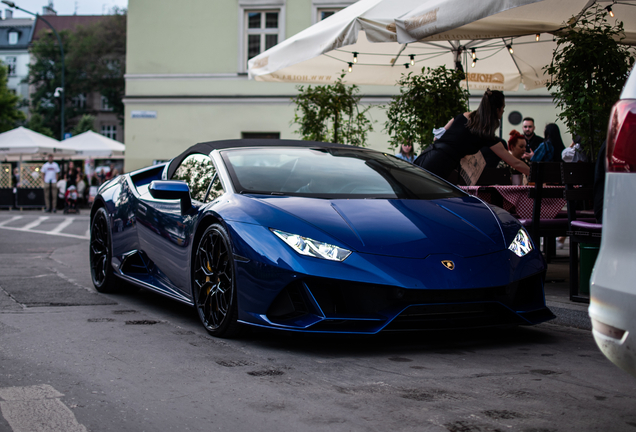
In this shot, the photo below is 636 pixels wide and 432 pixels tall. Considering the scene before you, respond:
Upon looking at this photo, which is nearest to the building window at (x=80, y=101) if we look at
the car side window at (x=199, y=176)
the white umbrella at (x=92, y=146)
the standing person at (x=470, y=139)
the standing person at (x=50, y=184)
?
the white umbrella at (x=92, y=146)

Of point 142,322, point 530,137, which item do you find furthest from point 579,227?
point 530,137

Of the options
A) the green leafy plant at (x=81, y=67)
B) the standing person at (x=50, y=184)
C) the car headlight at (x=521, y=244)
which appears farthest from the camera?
the green leafy plant at (x=81, y=67)

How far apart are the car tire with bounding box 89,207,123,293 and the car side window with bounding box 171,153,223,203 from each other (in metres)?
1.07

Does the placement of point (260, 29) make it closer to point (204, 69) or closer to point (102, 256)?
point (204, 69)

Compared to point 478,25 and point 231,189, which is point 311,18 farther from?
point 231,189

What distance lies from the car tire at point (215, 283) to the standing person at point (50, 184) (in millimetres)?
21160

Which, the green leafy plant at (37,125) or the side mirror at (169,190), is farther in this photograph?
the green leafy plant at (37,125)

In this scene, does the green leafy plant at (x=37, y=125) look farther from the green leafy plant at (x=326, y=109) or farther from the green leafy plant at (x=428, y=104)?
the green leafy plant at (x=428, y=104)

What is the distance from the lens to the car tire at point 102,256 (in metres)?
6.44

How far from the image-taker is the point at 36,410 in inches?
120

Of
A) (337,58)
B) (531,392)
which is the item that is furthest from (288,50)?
(531,392)

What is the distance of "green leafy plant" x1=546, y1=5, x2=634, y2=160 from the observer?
21.4ft

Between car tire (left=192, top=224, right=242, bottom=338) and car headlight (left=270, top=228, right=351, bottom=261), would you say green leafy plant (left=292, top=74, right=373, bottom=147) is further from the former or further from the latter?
car headlight (left=270, top=228, right=351, bottom=261)

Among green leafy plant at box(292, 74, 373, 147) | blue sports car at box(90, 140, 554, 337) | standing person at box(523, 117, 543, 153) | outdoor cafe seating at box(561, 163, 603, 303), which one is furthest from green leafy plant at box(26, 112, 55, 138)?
outdoor cafe seating at box(561, 163, 603, 303)
